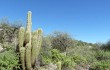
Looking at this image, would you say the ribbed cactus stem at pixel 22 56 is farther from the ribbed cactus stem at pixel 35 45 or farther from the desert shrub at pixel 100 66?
the desert shrub at pixel 100 66

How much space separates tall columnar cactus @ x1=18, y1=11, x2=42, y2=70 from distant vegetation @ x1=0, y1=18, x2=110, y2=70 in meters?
0.48

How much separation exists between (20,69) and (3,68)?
1187 millimetres

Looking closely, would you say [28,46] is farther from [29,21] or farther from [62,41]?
[62,41]

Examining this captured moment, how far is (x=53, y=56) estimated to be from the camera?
21000 millimetres

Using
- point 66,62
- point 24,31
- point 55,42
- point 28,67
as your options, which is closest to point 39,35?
point 24,31

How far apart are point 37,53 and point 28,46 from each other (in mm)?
922

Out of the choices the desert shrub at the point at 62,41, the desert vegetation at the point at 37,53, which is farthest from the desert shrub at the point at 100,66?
the desert shrub at the point at 62,41

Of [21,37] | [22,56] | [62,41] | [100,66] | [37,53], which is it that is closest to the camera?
[22,56]

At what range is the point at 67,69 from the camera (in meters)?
20.2

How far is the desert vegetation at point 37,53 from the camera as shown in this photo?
46.5ft

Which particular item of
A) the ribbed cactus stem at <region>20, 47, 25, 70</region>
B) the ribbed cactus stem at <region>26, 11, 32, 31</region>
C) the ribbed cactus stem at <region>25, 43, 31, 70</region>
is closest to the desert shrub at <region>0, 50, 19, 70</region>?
the ribbed cactus stem at <region>20, 47, 25, 70</region>

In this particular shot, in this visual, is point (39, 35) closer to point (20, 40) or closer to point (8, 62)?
point (20, 40)

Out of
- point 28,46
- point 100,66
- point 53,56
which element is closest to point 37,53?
point 28,46

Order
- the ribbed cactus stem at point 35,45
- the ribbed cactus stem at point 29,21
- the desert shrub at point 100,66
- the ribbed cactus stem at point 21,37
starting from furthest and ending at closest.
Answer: the desert shrub at point 100,66 → the ribbed cactus stem at point 29,21 → the ribbed cactus stem at point 35,45 → the ribbed cactus stem at point 21,37
